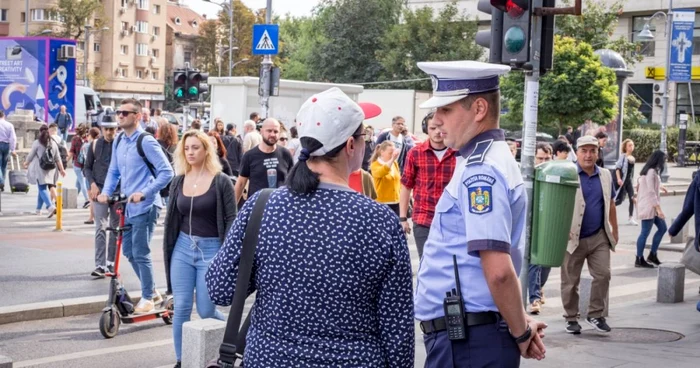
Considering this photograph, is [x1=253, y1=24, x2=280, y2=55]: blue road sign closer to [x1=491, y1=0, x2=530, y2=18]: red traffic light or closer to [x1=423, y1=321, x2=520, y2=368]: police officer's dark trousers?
[x1=491, y1=0, x2=530, y2=18]: red traffic light

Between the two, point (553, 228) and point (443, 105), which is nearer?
point (443, 105)

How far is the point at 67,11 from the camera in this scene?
73.8 metres

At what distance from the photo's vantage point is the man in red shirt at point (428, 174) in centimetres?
895

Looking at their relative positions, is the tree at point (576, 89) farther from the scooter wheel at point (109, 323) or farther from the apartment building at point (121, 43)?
the apartment building at point (121, 43)

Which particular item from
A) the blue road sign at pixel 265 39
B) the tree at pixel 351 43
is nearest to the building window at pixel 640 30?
the tree at pixel 351 43

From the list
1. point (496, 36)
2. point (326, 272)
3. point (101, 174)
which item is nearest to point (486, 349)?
point (326, 272)

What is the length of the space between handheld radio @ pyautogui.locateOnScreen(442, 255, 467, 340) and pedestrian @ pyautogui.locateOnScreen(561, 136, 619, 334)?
5.89 meters

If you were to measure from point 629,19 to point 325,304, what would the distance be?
207 ft

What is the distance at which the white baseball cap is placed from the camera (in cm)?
345

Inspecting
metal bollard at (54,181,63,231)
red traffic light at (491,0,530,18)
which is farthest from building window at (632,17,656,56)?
red traffic light at (491,0,530,18)

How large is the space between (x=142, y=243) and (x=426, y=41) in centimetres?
5478

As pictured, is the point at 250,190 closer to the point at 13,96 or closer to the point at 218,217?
the point at 218,217

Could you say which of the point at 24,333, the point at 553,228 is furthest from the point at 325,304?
the point at 24,333

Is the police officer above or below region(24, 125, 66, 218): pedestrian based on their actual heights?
above
